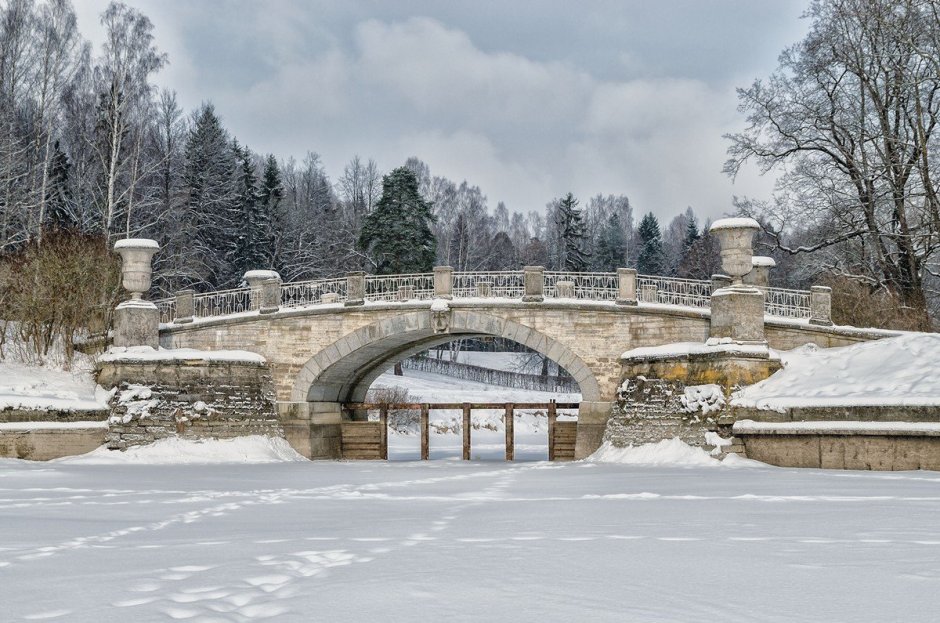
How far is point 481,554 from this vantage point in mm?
5070

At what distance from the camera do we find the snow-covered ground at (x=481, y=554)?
12.2 feet

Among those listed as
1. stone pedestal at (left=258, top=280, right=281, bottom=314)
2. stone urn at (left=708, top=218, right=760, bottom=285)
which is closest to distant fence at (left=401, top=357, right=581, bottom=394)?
stone pedestal at (left=258, top=280, right=281, bottom=314)

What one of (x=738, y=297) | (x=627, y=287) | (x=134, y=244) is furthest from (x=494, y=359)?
(x=738, y=297)

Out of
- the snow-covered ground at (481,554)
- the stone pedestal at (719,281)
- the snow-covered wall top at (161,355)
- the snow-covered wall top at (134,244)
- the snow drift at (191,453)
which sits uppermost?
the snow-covered wall top at (134,244)

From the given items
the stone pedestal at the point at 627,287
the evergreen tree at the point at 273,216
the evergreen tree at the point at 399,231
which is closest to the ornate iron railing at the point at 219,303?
the evergreen tree at the point at 273,216

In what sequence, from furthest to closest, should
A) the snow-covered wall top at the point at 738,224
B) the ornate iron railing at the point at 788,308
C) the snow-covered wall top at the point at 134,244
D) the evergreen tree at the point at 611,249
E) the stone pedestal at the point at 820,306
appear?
the evergreen tree at the point at 611,249 < the snow-covered wall top at the point at 134,244 < the ornate iron railing at the point at 788,308 < the stone pedestal at the point at 820,306 < the snow-covered wall top at the point at 738,224

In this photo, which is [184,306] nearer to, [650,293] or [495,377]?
[650,293]

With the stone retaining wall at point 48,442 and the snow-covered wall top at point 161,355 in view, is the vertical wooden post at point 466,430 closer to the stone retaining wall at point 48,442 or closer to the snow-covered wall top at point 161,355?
the snow-covered wall top at point 161,355

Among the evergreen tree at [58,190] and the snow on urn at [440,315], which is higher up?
the evergreen tree at [58,190]

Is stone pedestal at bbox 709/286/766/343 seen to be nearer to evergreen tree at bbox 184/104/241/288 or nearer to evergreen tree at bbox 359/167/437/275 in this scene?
evergreen tree at bbox 359/167/437/275

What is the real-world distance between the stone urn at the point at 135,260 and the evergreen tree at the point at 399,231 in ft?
60.9

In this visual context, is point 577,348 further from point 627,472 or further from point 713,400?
point 627,472

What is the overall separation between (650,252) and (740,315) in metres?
39.2

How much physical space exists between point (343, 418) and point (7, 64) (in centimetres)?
1532
